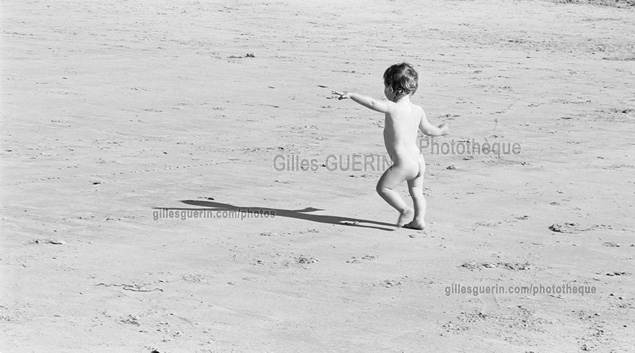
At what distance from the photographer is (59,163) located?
8672mm

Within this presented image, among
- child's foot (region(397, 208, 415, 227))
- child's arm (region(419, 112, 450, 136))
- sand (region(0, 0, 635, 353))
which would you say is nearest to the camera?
sand (region(0, 0, 635, 353))

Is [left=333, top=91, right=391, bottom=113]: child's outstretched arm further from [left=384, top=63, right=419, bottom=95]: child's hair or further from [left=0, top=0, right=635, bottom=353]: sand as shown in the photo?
[left=0, top=0, right=635, bottom=353]: sand

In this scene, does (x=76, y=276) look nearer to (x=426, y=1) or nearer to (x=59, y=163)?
(x=59, y=163)

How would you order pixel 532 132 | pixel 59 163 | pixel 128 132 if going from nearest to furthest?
pixel 59 163 < pixel 128 132 < pixel 532 132

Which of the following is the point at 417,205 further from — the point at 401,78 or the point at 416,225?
the point at 401,78

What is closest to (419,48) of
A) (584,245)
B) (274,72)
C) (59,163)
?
(274,72)

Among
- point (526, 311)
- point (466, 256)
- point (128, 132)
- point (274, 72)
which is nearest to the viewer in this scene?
point (526, 311)

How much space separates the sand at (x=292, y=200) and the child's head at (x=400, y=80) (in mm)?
880

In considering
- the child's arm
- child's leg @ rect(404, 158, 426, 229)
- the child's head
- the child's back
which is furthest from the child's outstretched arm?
child's leg @ rect(404, 158, 426, 229)

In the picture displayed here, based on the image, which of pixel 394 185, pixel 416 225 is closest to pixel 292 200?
pixel 394 185

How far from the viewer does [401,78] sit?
6965 mm

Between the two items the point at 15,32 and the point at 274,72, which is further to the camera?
the point at 15,32

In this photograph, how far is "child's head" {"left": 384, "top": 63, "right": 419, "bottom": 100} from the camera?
6.95 m

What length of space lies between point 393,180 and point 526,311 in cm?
169
